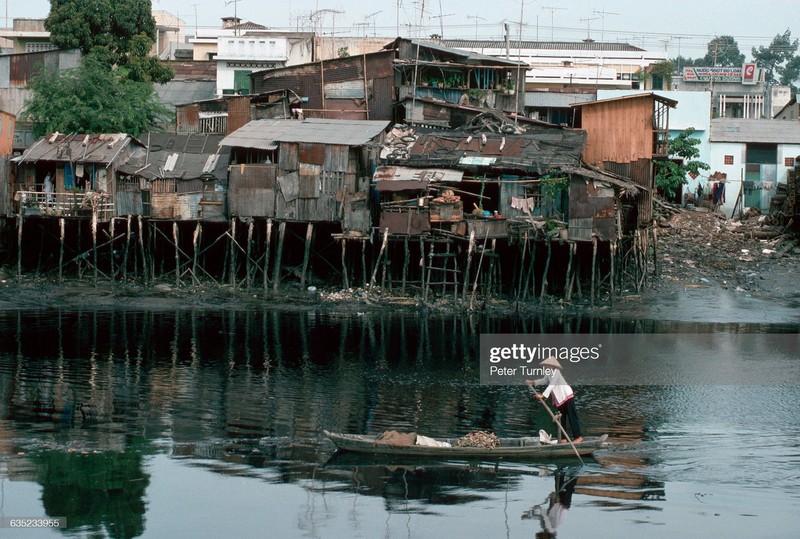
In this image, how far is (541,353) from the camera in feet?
103

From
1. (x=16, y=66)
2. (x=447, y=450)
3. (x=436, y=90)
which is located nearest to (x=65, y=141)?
(x=16, y=66)

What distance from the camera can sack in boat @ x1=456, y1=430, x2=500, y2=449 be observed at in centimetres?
1991

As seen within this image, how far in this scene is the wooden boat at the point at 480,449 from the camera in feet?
65.0

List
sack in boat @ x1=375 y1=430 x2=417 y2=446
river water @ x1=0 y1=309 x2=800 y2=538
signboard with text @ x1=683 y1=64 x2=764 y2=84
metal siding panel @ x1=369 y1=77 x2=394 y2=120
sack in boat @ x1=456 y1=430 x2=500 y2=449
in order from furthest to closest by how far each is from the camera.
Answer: signboard with text @ x1=683 y1=64 x2=764 y2=84
metal siding panel @ x1=369 y1=77 x2=394 y2=120
sack in boat @ x1=456 y1=430 x2=500 y2=449
sack in boat @ x1=375 y1=430 x2=417 y2=446
river water @ x1=0 y1=309 x2=800 y2=538

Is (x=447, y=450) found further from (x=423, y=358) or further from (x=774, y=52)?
(x=774, y=52)

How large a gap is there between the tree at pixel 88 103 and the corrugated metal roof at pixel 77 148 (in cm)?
195

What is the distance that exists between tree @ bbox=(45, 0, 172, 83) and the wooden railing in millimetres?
9645

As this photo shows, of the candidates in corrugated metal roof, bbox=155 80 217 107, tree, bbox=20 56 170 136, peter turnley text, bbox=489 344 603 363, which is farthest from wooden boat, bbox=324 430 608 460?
corrugated metal roof, bbox=155 80 217 107

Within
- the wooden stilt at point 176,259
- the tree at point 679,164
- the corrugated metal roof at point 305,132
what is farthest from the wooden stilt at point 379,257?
the tree at point 679,164

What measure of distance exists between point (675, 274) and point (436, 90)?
39.3 ft

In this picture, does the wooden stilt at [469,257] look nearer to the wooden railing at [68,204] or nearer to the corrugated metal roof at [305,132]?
the corrugated metal roof at [305,132]

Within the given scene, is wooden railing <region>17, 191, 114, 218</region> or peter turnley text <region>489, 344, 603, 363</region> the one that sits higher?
wooden railing <region>17, 191, 114, 218</region>

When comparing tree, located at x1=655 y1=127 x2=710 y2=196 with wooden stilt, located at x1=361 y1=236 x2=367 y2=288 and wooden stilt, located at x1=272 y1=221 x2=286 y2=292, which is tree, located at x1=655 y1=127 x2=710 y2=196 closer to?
wooden stilt, located at x1=361 y1=236 x2=367 y2=288

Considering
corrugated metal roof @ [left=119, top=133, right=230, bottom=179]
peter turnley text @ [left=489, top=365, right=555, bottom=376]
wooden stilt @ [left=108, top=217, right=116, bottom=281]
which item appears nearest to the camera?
peter turnley text @ [left=489, top=365, right=555, bottom=376]
